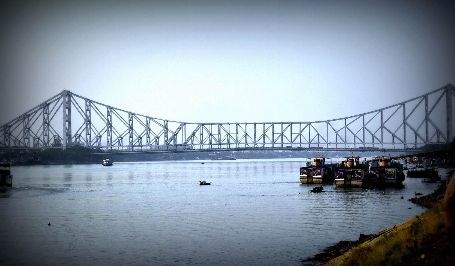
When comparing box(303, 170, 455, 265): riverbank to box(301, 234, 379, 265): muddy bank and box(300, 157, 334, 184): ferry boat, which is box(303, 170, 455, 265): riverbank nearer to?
box(301, 234, 379, 265): muddy bank

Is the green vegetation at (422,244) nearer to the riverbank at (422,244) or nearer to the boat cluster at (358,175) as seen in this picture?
the riverbank at (422,244)

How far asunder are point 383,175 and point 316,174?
12.8 m

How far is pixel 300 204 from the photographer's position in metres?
55.5

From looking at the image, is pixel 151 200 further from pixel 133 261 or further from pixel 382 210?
pixel 133 261

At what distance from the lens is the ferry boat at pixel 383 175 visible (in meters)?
80.8

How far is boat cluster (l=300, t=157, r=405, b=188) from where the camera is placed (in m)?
78.9

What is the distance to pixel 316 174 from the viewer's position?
92.3 metres

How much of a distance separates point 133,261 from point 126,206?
2960cm

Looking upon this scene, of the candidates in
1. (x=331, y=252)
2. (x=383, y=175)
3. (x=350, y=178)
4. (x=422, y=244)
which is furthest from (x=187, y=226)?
(x=383, y=175)

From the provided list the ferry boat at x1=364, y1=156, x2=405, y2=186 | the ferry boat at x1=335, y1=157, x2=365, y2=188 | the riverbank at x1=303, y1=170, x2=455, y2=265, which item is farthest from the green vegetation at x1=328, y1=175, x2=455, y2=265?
the ferry boat at x1=364, y1=156, x2=405, y2=186

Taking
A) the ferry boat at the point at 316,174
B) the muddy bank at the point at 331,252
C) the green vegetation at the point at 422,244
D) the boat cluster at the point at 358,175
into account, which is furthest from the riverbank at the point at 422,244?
the ferry boat at the point at 316,174

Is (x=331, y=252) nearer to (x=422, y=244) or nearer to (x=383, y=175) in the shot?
(x=422, y=244)

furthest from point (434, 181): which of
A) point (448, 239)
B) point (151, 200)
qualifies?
point (448, 239)

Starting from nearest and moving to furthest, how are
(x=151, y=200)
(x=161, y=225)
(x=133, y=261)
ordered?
(x=133, y=261), (x=161, y=225), (x=151, y=200)
